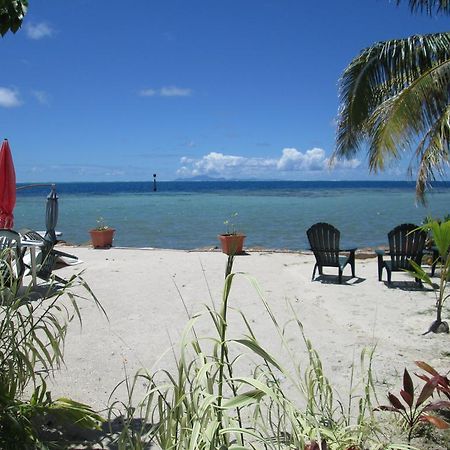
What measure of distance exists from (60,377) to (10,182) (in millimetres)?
3797

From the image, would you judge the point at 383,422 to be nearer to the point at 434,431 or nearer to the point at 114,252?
the point at 434,431

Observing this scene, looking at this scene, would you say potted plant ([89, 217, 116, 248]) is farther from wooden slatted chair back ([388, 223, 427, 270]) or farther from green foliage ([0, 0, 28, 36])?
green foliage ([0, 0, 28, 36])

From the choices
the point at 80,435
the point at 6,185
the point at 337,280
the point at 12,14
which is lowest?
the point at 80,435

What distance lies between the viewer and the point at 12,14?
7.74 ft

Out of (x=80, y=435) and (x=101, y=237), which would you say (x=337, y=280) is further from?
(x=101, y=237)

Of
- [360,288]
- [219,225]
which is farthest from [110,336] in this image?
[219,225]

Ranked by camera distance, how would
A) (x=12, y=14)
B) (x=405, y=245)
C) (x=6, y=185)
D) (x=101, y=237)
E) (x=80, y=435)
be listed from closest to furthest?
(x=12, y=14) → (x=80, y=435) → (x=6, y=185) → (x=405, y=245) → (x=101, y=237)

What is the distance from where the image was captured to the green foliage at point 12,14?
236 centimetres

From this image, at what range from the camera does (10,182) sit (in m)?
6.60

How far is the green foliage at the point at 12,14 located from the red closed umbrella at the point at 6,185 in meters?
4.53

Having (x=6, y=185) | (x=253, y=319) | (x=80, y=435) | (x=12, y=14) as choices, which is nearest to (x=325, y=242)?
(x=253, y=319)

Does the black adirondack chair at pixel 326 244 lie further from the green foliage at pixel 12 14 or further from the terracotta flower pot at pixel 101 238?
the terracotta flower pot at pixel 101 238

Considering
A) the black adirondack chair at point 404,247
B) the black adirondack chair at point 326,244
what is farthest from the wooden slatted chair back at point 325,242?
the black adirondack chair at point 404,247

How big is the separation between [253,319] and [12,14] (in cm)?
384
